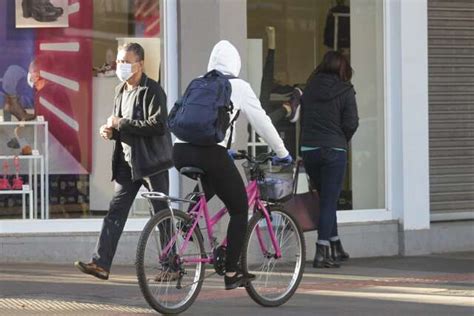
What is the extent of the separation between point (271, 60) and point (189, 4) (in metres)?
1.17

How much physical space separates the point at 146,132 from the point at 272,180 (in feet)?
3.35

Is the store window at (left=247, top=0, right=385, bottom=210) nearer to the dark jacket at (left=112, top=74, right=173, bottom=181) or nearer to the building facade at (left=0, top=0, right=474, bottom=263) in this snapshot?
the building facade at (left=0, top=0, right=474, bottom=263)

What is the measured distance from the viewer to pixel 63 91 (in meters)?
9.07

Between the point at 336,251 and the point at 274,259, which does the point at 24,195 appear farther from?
the point at 274,259

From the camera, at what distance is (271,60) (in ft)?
31.0

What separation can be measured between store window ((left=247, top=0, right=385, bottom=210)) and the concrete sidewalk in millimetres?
1157

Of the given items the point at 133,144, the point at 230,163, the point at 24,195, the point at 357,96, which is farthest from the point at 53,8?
the point at 230,163

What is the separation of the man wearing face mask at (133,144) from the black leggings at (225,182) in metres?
0.67

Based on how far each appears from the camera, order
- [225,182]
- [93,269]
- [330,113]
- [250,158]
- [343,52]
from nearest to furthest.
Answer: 1. [225,182]
2. [250,158]
3. [93,269]
4. [330,113]
5. [343,52]

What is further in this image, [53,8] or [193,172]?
[53,8]

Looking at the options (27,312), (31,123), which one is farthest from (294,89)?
(27,312)

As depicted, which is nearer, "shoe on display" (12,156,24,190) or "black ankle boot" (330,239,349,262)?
"black ankle boot" (330,239,349,262)

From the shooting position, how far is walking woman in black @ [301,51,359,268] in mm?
8453

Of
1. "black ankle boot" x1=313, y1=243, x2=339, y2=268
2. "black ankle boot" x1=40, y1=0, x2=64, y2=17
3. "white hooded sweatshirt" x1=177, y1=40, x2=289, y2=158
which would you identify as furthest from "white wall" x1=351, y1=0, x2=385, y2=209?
"white hooded sweatshirt" x1=177, y1=40, x2=289, y2=158
